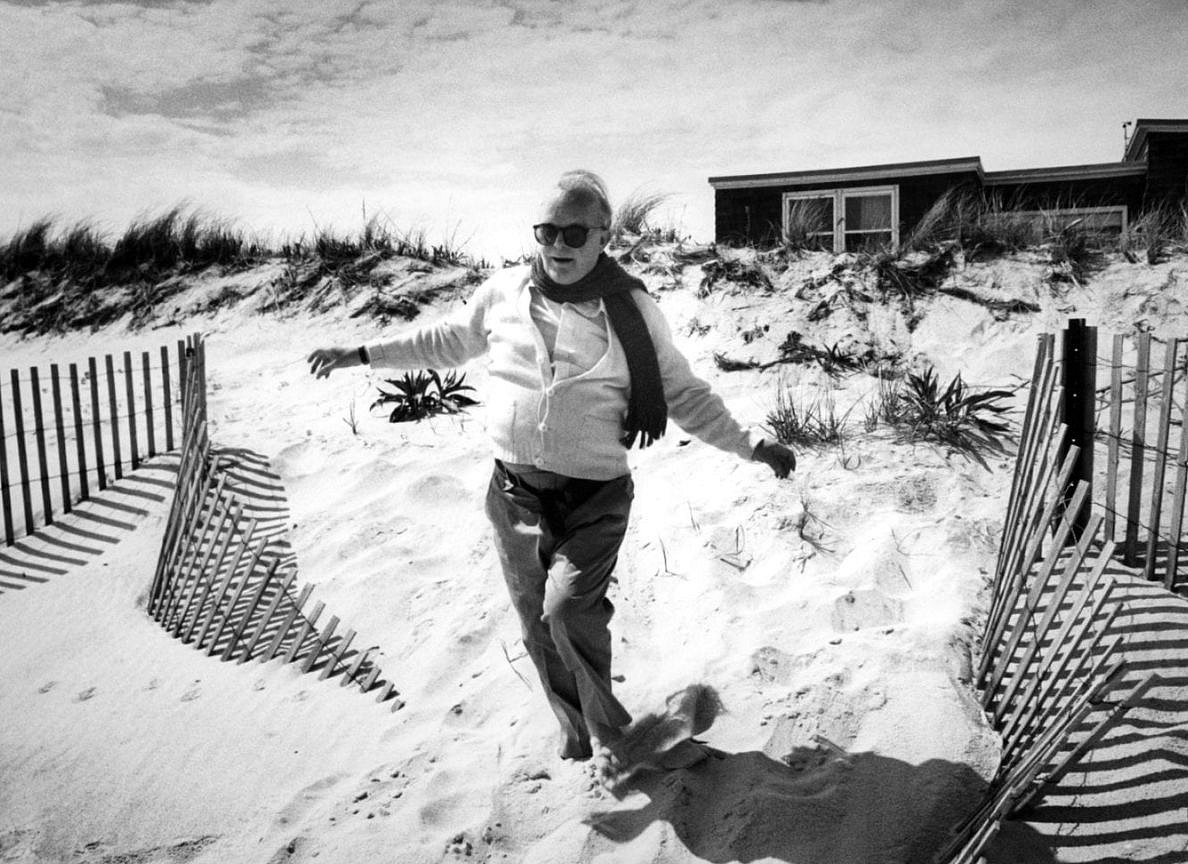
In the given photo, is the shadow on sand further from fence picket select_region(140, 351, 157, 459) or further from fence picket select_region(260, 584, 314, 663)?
fence picket select_region(140, 351, 157, 459)

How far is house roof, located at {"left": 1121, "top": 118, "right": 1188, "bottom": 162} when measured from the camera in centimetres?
1445

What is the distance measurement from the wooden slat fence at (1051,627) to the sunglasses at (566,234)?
1449 millimetres

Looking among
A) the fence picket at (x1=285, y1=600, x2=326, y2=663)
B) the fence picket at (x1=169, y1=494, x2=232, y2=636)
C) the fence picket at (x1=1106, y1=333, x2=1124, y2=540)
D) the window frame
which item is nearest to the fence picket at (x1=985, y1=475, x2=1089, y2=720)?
the fence picket at (x1=1106, y1=333, x2=1124, y2=540)

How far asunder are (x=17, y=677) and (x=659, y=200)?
6.81m

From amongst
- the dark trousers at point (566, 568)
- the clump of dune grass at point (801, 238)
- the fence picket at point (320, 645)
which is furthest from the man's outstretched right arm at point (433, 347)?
the clump of dune grass at point (801, 238)

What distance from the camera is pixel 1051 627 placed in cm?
302

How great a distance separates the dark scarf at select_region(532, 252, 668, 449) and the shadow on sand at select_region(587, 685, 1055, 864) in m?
1.07

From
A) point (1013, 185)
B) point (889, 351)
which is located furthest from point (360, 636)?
point (1013, 185)

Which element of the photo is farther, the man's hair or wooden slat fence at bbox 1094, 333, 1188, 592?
wooden slat fence at bbox 1094, 333, 1188, 592

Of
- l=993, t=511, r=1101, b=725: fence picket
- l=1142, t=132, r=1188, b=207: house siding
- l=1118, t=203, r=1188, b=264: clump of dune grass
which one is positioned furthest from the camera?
l=1142, t=132, r=1188, b=207: house siding

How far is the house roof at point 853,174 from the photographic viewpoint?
1509cm

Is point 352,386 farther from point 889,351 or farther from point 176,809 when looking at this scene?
point 176,809

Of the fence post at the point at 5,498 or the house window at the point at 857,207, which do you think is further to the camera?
the house window at the point at 857,207

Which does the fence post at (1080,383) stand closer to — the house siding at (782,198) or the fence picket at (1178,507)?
the fence picket at (1178,507)
